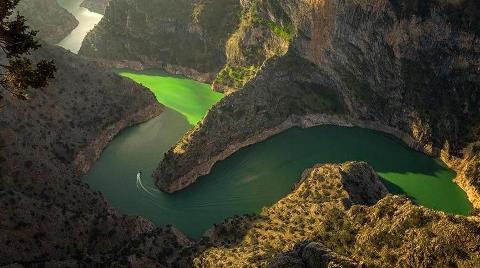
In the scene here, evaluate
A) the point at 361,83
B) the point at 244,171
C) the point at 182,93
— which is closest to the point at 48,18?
the point at 182,93

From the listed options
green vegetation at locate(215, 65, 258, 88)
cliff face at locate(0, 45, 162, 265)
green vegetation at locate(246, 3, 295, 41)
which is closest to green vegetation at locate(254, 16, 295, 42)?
green vegetation at locate(246, 3, 295, 41)

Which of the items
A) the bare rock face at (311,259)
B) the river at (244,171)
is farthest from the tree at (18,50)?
the river at (244,171)

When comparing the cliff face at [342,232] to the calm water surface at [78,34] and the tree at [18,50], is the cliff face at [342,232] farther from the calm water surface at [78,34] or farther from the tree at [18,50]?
the calm water surface at [78,34]

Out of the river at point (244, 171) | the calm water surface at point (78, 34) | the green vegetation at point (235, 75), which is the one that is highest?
the green vegetation at point (235, 75)

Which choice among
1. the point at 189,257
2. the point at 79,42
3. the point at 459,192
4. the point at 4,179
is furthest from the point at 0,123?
the point at 79,42

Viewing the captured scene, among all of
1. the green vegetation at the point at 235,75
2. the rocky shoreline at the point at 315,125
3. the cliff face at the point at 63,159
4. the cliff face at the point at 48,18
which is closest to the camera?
the cliff face at the point at 63,159

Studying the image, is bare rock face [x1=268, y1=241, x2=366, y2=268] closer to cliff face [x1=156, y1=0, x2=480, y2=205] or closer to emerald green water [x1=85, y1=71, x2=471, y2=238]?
emerald green water [x1=85, y1=71, x2=471, y2=238]
